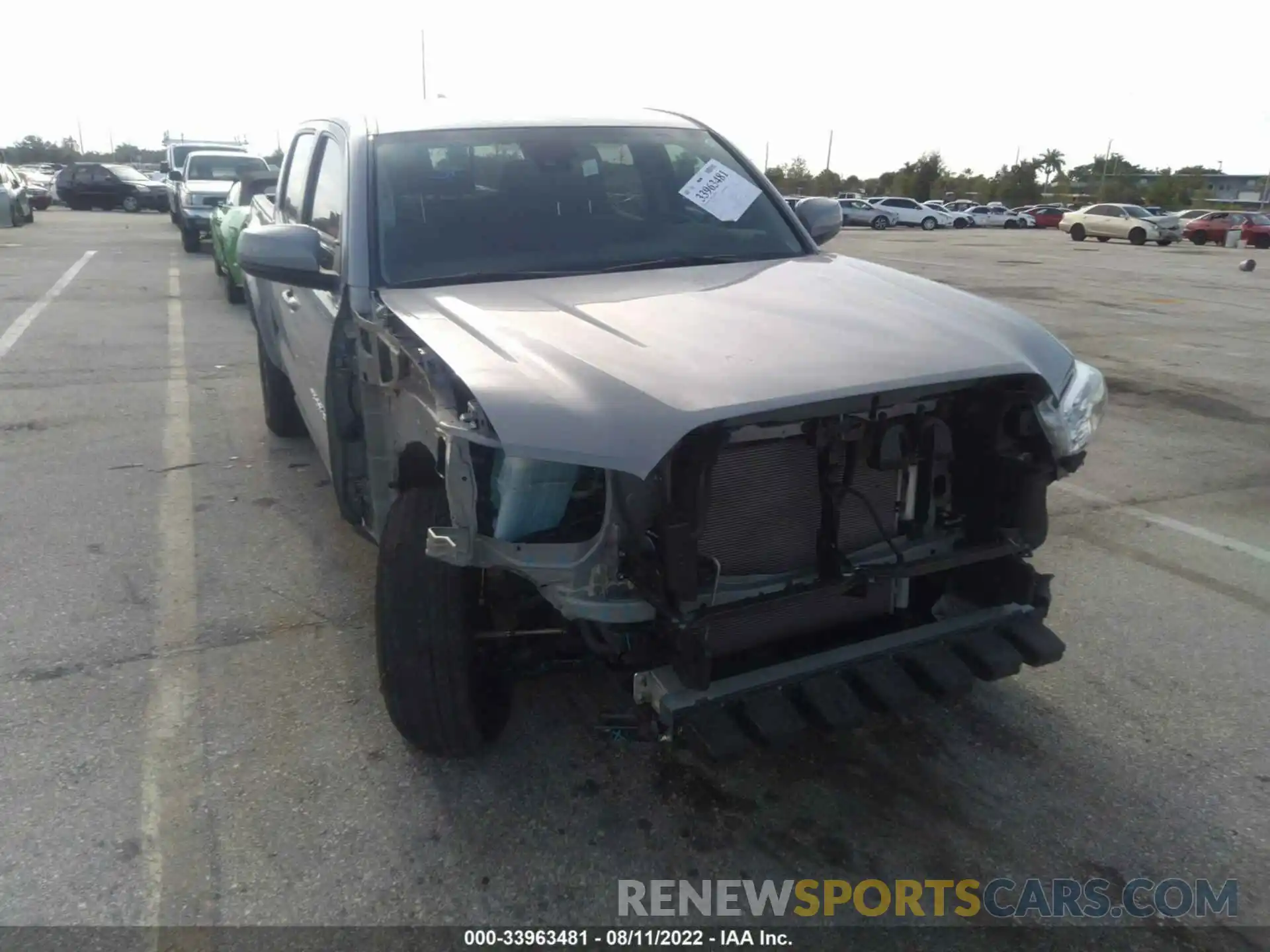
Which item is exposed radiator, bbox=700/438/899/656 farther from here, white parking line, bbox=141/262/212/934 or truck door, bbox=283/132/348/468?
truck door, bbox=283/132/348/468

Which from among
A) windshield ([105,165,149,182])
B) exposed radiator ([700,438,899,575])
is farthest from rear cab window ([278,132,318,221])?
windshield ([105,165,149,182])

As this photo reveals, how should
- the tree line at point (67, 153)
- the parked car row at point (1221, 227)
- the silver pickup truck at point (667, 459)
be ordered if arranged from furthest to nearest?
the tree line at point (67, 153), the parked car row at point (1221, 227), the silver pickup truck at point (667, 459)

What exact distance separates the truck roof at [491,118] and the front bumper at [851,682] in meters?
2.42

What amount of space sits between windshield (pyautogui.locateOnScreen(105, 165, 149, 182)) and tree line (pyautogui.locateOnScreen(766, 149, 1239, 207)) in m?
47.3

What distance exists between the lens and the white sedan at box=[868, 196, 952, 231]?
44844mm

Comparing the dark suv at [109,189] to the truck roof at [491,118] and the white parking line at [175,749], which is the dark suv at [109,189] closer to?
the white parking line at [175,749]

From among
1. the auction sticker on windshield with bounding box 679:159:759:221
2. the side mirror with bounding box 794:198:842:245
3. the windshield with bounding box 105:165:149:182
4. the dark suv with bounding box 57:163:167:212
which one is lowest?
the dark suv with bounding box 57:163:167:212

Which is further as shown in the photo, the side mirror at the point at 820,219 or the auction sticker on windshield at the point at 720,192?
the side mirror at the point at 820,219

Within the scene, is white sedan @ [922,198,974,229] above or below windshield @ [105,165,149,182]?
below

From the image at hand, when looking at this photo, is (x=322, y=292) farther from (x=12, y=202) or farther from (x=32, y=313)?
(x=12, y=202)

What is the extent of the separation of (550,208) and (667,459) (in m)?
1.69

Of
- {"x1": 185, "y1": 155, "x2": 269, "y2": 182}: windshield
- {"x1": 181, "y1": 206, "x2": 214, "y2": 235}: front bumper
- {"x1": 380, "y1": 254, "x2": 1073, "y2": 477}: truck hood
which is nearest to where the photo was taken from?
{"x1": 380, "y1": 254, "x2": 1073, "y2": 477}: truck hood

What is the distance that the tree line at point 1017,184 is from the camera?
226 ft

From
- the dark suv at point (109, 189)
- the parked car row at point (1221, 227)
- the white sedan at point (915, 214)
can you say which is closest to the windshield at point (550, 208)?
the dark suv at point (109, 189)
